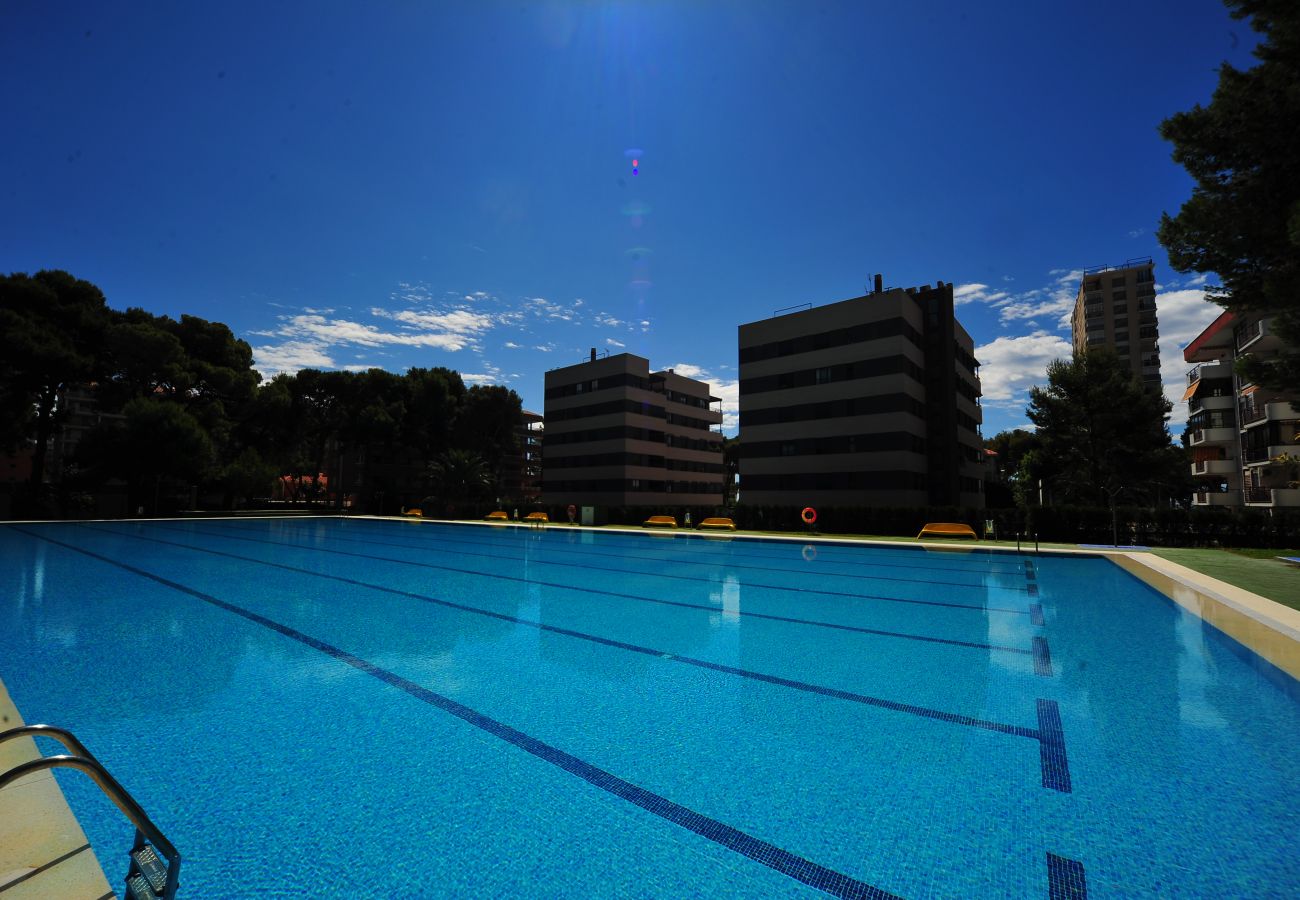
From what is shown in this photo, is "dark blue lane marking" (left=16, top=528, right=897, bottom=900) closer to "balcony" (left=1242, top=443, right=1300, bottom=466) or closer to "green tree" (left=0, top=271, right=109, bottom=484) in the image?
"balcony" (left=1242, top=443, right=1300, bottom=466)

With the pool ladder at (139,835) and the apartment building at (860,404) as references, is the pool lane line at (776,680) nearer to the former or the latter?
the pool ladder at (139,835)

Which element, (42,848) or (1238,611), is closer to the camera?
(42,848)

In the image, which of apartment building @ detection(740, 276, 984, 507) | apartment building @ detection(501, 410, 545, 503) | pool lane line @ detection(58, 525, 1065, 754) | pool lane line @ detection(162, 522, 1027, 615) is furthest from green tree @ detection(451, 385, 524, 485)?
pool lane line @ detection(58, 525, 1065, 754)

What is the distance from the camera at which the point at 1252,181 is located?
13.1 metres

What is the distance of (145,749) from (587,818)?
13.2ft

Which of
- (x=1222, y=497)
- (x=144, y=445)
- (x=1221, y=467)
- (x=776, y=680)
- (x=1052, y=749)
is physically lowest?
(x=776, y=680)

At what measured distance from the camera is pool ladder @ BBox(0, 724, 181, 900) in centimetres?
237

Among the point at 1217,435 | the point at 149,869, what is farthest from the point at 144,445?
the point at 1217,435

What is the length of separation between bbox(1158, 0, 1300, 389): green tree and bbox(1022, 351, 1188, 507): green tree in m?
24.0

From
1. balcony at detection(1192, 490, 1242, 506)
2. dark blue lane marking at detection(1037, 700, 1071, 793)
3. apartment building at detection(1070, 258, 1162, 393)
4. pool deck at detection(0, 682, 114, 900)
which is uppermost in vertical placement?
apartment building at detection(1070, 258, 1162, 393)

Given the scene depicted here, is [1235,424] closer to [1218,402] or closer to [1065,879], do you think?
[1218,402]

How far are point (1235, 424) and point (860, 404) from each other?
32.2 m

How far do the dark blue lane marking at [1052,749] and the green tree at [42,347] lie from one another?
178ft

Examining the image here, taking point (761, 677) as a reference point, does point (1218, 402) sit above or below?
above
